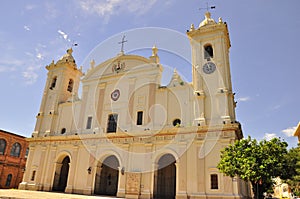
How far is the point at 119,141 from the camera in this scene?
20344mm

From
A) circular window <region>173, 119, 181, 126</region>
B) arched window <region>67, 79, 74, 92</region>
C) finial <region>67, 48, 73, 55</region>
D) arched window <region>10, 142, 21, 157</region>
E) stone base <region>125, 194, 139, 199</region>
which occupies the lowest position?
stone base <region>125, 194, 139, 199</region>

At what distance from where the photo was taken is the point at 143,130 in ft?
65.2

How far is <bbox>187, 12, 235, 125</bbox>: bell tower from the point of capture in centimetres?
1780

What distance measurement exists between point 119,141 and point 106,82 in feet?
22.1

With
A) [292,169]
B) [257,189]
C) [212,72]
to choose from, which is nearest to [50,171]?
[212,72]

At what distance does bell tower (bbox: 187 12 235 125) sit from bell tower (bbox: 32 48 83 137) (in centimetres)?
1395

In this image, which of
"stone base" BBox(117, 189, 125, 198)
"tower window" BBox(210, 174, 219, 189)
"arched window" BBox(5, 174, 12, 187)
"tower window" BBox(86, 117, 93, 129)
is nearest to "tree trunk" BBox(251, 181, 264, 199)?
"tower window" BBox(210, 174, 219, 189)

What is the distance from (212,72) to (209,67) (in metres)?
0.58

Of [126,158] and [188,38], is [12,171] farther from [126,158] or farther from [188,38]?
[188,38]

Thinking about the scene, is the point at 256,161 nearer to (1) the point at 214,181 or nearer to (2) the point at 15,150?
(1) the point at 214,181

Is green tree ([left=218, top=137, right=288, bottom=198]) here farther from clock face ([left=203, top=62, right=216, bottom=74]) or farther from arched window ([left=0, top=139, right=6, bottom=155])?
arched window ([left=0, top=139, right=6, bottom=155])

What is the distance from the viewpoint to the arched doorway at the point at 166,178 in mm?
19266

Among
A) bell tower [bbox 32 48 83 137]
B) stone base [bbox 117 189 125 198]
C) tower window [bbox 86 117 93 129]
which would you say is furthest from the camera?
bell tower [bbox 32 48 83 137]

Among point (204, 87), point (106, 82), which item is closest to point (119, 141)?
point (106, 82)
